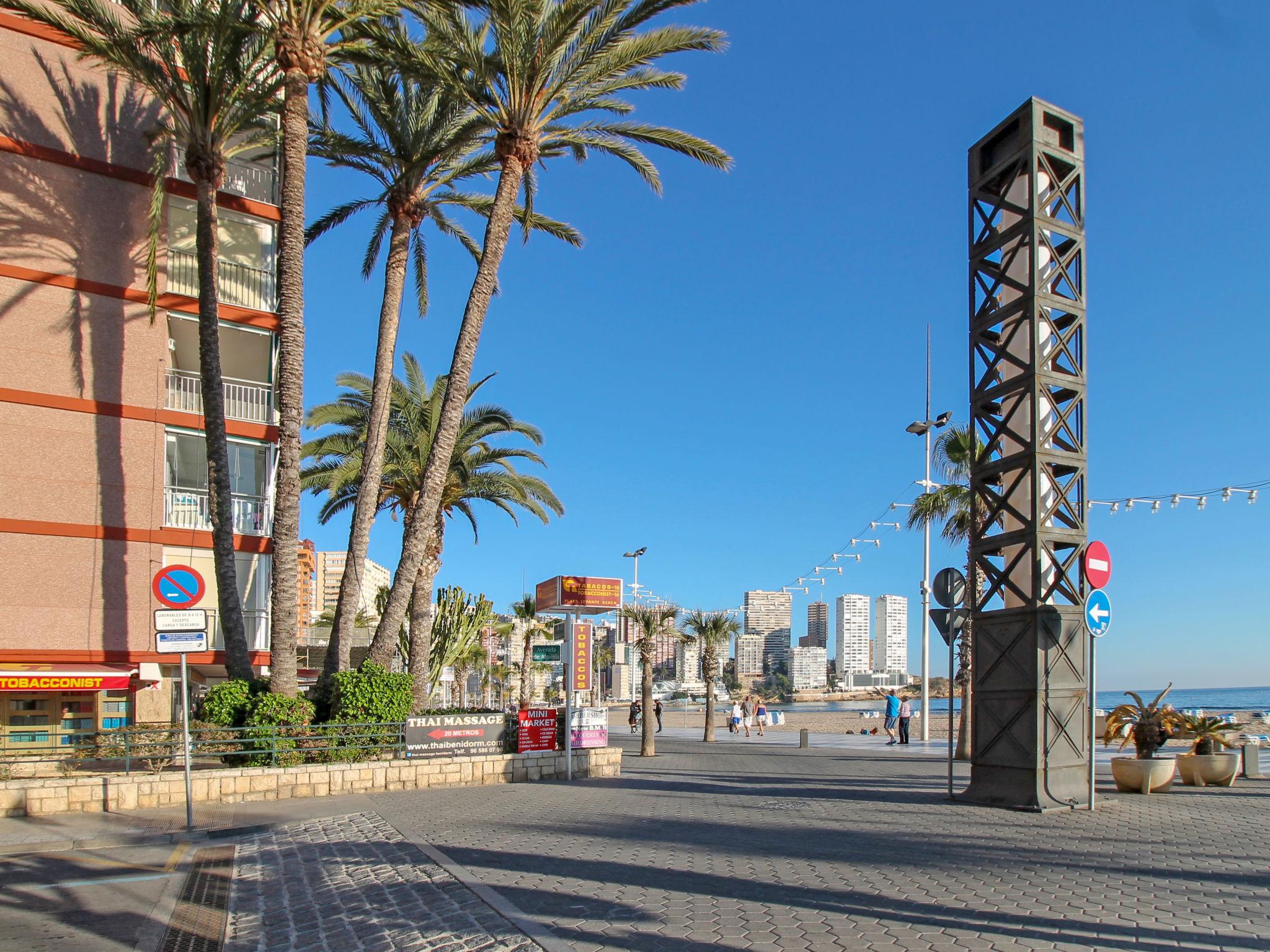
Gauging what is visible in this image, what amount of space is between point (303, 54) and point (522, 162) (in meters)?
4.56

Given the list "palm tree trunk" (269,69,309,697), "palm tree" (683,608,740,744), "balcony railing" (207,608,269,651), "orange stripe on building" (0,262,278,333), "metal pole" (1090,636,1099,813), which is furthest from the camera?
"palm tree" (683,608,740,744)

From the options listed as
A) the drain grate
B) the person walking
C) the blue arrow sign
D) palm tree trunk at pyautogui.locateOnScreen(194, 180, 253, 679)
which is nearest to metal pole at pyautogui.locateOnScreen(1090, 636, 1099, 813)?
the blue arrow sign

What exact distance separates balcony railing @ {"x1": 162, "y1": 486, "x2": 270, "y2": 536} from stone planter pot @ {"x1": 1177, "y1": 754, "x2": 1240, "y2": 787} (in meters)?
20.1

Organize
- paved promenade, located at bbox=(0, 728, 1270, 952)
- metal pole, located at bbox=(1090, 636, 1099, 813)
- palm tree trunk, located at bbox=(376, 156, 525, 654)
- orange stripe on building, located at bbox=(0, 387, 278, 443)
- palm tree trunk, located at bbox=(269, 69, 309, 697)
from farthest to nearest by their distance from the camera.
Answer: orange stripe on building, located at bbox=(0, 387, 278, 443), palm tree trunk, located at bbox=(376, 156, 525, 654), palm tree trunk, located at bbox=(269, 69, 309, 697), metal pole, located at bbox=(1090, 636, 1099, 813), paved promenade, located at bbox=(0, 728, 1270, 952)

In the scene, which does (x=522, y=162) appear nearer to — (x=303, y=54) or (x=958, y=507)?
(x=303, y=54)

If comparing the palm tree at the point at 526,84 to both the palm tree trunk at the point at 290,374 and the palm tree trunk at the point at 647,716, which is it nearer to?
the palm tree trunk at the point at 290,374

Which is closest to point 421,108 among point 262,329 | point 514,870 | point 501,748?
point 262,329

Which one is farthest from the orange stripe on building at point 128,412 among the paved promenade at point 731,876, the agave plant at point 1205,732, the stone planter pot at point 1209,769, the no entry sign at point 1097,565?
the stone planter pot at point 1209,769

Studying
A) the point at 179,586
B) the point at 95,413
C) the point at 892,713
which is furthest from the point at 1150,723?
the point at 95,413

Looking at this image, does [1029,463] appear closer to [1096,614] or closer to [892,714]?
[1096,614]

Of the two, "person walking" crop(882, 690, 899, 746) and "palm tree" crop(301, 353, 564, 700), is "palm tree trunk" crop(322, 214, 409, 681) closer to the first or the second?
"palm tree" crop(301, 353, 564, 700)

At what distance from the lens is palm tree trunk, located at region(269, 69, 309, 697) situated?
18.5 meters

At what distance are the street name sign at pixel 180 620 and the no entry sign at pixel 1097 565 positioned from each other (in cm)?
1151

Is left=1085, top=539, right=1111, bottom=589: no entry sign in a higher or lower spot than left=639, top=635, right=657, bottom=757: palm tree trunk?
higher
